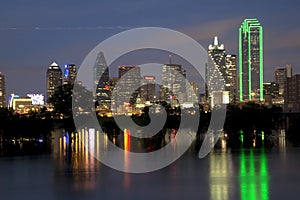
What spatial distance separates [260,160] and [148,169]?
353 inches

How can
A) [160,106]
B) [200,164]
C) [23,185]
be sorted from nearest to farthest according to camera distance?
[23,185] → [200,164] → [160,106]

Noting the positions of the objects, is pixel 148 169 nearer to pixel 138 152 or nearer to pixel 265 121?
pixel 138 152

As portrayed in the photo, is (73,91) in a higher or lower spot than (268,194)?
higher

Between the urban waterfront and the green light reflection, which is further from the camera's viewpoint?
the urban waterfront

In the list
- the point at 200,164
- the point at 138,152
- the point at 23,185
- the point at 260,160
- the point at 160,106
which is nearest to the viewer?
the point at 23,185

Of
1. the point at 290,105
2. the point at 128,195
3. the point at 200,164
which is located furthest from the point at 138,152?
the point at 290,105

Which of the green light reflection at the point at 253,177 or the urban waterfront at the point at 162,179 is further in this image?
the urban waterfront at the point at 162,179

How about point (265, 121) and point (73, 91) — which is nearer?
point (265, 121)

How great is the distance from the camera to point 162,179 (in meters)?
30.6

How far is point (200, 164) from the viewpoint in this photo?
37.9 meters

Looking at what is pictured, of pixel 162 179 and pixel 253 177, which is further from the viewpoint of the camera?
pixel 253 177

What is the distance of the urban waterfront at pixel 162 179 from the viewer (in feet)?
85.0

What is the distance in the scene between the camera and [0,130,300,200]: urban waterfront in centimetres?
2591

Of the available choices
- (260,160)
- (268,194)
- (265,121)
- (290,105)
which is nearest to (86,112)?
(265,121)
